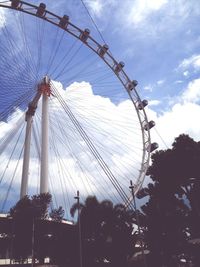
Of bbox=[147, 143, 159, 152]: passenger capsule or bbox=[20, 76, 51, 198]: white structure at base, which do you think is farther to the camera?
bbox=[147, 143, 159, 152]: passenger capsule

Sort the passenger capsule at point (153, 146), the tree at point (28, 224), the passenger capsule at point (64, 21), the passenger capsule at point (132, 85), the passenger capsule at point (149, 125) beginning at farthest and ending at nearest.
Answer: the passenger capsule at point (149, 125), the passenger capsule at point (153, 146), the passenger capsule at point (132, 85), the passenger capsule at point (64, 21), the tree at point (28, 224)

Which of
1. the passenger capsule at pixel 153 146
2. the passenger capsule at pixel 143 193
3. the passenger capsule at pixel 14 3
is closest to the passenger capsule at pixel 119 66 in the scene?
the passenger capsule at pixel 153 146

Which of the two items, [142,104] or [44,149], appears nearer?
[44,149]

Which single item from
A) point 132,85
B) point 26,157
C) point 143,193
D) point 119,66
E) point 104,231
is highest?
point 119,66

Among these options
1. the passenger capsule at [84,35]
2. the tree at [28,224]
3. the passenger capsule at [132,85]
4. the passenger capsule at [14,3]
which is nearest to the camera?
the passenger capsule at [14,3]

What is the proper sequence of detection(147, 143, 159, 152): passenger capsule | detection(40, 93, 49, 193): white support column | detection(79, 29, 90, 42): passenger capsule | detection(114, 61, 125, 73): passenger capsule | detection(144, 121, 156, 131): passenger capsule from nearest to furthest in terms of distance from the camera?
detection(79, 29, 90, 42): passenger capsule → detection(40, 93, 49, 193): white support column → detection(114, 61, 125, 73): passenger capsule → detection(147, 143, 159, 152): passenger capsule → detection(144, 121, 156, 131): passenger capsule

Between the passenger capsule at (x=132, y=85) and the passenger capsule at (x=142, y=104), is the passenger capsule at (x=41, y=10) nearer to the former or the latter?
the passenger capsule at (x=132, y=85)

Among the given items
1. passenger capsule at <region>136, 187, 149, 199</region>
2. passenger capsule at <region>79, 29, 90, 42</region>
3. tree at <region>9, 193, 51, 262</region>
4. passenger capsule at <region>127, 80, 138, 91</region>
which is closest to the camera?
tree at <region>9, 193, 51, 262</region>

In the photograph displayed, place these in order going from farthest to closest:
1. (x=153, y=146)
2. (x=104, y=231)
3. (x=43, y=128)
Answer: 1. (x=153, y=146)
2. (x=43, y=128)
3. (x=104, y=231)

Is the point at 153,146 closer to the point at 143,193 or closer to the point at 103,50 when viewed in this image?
the point at 143,193

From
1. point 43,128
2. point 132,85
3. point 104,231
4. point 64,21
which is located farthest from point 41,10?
point 104,231

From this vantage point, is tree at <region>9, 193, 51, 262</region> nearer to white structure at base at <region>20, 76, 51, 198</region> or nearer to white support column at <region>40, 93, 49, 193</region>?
white support column at <region>40, 93, 49, 193</region>

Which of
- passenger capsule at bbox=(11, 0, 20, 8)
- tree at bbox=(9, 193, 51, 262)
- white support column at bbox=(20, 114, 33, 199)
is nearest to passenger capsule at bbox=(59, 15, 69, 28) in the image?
passenger capsule at bbox=(11, 0, 20, 8)

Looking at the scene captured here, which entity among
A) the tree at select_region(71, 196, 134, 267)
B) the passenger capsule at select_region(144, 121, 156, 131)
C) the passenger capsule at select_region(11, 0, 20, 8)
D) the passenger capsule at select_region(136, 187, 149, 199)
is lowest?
the tree at select_region(71, 196, 134, 267)
